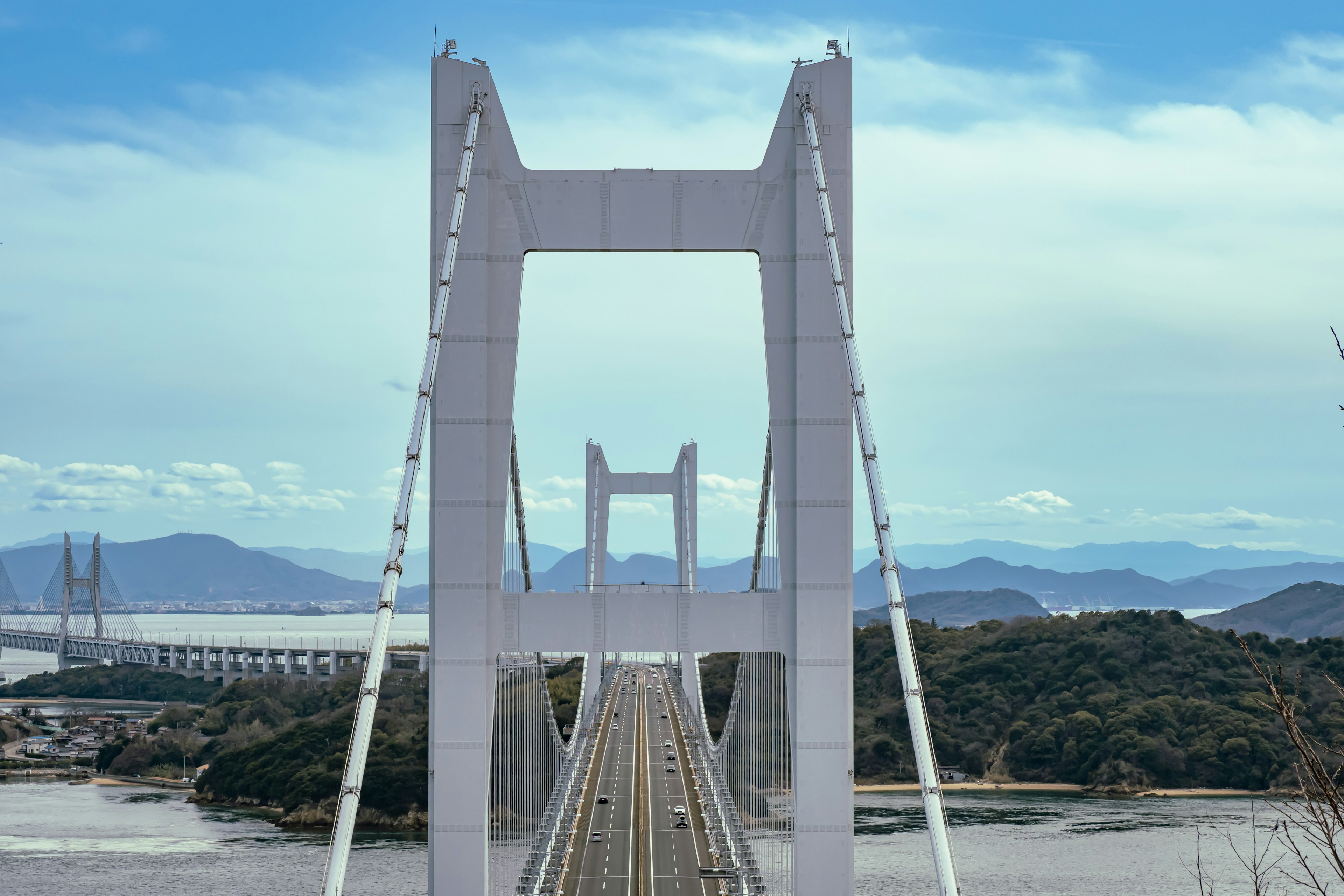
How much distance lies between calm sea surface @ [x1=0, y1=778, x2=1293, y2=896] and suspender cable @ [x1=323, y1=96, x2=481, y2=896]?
27.6 metres

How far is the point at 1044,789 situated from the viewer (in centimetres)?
5991

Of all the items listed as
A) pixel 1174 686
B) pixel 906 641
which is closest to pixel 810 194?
pixel 906 641

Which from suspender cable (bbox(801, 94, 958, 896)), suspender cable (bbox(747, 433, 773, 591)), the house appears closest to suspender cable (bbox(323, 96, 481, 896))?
suspender cable (bbox(801, 94, 958, 896))

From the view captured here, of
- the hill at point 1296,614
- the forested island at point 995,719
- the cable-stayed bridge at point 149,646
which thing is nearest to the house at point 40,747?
the forested island at point 995,719

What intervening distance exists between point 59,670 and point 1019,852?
331 feet

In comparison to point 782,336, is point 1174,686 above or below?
below

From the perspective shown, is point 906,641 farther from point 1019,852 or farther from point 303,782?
point 303,782

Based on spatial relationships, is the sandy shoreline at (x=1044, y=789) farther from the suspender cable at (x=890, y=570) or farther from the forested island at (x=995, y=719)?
the suspender cable at (x=890, y=570)

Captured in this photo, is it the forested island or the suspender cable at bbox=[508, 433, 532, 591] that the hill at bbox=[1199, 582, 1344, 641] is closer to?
the forested island

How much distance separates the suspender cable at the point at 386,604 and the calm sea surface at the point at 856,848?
27574mm

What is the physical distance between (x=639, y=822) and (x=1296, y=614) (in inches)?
5359

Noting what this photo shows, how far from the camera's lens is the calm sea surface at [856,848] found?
3650 cm

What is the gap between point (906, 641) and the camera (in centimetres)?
795

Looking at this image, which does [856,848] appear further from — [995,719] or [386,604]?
[386,604]
